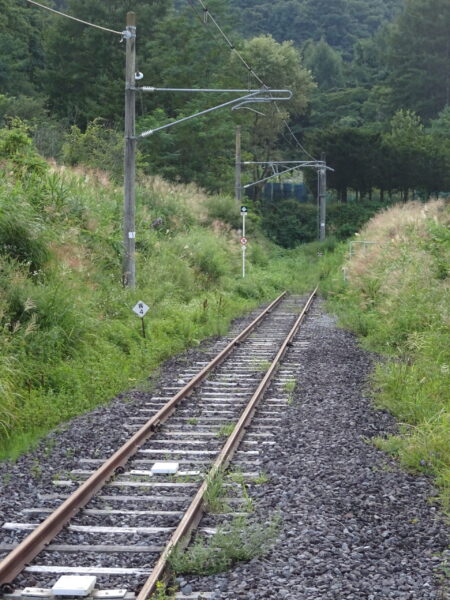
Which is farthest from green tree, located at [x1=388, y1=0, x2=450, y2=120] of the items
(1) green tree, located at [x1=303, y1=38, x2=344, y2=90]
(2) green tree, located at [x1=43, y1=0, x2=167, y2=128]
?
(2) green tree, located at [x1=43, y1=0, x2=167, y2=128]

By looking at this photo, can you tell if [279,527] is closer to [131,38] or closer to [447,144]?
[131,38]

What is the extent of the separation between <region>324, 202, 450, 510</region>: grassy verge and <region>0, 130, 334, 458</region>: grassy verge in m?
4.06

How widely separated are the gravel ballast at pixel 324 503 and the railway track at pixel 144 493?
0.92 ft

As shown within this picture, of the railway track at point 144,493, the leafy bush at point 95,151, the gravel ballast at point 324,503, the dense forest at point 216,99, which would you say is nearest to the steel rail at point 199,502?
the railway track at point 144,493

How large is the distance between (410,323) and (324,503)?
1090 cm

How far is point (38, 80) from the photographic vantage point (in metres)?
59.1

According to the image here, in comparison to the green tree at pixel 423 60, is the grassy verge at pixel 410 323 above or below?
below

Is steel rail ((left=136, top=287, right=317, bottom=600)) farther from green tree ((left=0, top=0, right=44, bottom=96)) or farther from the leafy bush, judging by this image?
green tree ((left=0, top=0, right=44, bottom=96))

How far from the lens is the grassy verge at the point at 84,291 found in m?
12.6

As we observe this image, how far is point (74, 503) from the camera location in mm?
7883

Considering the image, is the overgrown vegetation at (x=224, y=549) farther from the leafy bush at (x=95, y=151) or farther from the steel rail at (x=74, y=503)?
the leafy bush at (x=95, y=151)

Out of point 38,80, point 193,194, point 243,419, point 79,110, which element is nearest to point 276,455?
point 243,419

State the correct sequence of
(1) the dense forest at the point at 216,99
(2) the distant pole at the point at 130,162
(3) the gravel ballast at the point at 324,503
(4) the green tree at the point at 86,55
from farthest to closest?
(4) the green tree at the point at 86,55
(1) the dense forest at the point at 216,99
(2) the distant pole at the point at 130,162
(3) the gravel ballast at the point at 324,503

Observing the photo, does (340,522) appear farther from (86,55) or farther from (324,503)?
(86,55)
